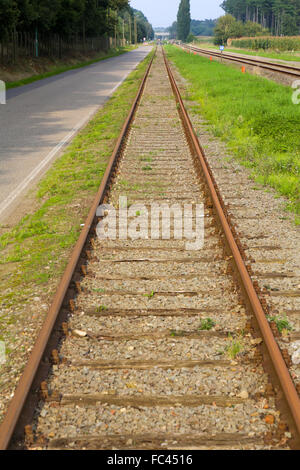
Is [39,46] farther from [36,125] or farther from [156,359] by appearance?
[156,359]

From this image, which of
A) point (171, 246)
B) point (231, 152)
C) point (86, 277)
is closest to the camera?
point (86, 277)

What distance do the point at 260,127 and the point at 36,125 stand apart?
268 inches

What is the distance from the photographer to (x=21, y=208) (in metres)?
8.24

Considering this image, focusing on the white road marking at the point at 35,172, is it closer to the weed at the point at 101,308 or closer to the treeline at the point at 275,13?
the weed at the point at 101,308

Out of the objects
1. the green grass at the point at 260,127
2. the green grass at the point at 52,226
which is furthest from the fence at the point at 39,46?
the green grass at the point at 52,226

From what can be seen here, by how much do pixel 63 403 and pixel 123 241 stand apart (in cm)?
324

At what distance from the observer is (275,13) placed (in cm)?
16012

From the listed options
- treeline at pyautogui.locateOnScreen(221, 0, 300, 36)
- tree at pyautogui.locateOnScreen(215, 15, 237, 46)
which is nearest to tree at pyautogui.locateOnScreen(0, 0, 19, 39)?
tree at pyautogui.locateOnScreen(215, 15, 237, 46)

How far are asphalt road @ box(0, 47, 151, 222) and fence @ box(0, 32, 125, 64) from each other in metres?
5.33

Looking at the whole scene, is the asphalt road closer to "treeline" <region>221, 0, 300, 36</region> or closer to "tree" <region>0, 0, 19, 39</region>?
"tree" <region>0, 0, 19, 39</region>

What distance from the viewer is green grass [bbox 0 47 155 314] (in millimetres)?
5629

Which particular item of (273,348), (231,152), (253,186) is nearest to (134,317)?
(273,348)

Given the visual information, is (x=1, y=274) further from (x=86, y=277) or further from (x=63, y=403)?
(x=63, y=403)

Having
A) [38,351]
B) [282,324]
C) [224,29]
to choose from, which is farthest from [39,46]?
[224,29]
